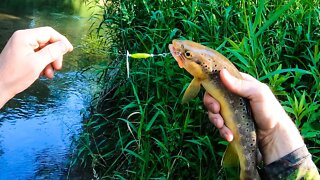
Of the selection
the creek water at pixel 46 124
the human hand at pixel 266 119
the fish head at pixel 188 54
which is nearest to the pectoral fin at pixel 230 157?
the human hand at pixel 266 119

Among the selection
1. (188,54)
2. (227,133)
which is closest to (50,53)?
(188,54)

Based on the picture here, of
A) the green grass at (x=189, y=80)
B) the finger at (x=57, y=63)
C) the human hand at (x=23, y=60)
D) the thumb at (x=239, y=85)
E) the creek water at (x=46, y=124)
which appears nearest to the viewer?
the human hand at (x=23, y=60)

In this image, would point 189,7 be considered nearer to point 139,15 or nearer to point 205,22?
point 205,22

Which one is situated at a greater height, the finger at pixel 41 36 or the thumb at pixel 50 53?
the finger at pixel 41 36

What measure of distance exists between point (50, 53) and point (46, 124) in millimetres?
2815

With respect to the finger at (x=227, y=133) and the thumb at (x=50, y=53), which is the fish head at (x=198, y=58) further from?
the thumb at (x=50, y=53)

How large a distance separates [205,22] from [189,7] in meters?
0.38

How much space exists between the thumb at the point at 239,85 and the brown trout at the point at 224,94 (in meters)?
0.04

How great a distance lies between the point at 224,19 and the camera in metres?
3.52

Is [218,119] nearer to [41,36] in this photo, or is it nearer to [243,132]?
[243,132]

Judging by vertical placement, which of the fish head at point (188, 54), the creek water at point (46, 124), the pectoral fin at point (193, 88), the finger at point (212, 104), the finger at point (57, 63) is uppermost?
the fish head at point (188, 54)

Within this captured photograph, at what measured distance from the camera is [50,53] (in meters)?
1.80

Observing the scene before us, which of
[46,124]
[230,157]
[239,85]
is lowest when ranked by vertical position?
[46,124]

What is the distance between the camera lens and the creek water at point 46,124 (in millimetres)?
3770
